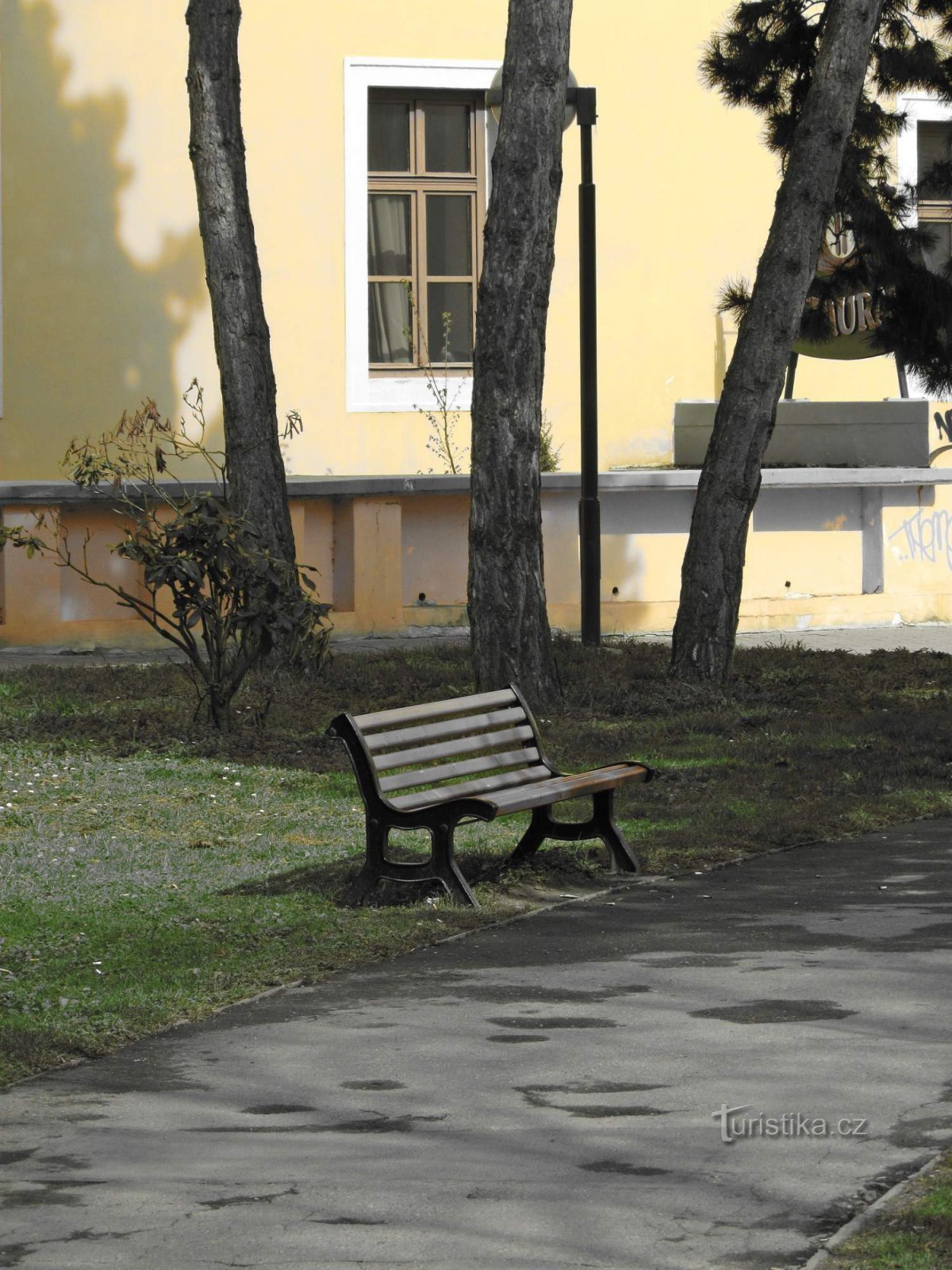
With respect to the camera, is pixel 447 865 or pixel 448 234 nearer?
pixel 447 865

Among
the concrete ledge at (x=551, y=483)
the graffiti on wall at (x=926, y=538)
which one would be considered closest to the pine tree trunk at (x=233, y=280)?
the concrete ledge at (x=551, y=483)

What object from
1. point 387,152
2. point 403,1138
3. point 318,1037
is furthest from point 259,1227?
point 387,152

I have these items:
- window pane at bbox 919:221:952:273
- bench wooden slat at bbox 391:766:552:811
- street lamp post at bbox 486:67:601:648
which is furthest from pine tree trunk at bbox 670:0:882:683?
window pane at bbox 919:221:952:273

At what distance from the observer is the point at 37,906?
24.1 ft

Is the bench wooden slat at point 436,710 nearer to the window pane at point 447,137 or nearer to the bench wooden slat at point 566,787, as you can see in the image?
the bench wooden slat at point 566,787

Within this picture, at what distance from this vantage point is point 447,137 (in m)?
19.6

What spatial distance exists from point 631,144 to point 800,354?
8.88 feet

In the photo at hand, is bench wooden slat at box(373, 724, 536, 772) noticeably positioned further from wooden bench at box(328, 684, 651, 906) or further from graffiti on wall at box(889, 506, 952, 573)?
graffiti on wall at box(889, 506, 952, 573)

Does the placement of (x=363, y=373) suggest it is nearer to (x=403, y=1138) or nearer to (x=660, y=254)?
(x=660, y=254)

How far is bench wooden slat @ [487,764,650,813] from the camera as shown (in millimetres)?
7298

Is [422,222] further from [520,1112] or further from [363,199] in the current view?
[520,1112]

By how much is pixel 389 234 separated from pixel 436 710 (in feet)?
41.3

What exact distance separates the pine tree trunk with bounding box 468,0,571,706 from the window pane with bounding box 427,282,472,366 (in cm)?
759

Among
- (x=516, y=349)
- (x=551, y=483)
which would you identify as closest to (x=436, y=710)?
(x=516, y=349)
